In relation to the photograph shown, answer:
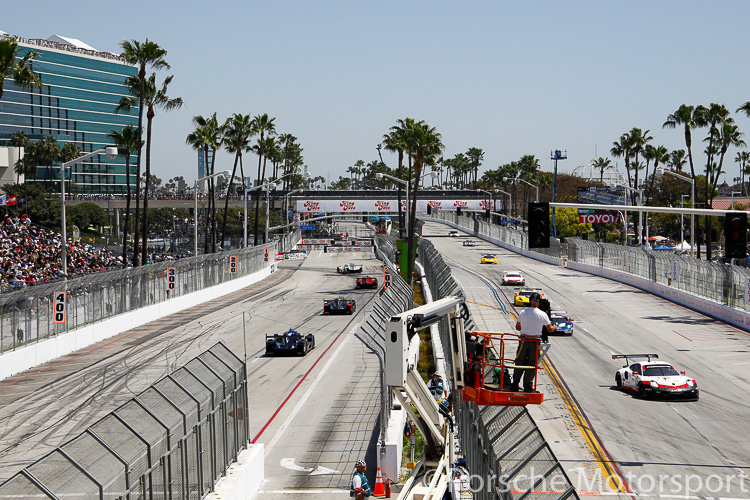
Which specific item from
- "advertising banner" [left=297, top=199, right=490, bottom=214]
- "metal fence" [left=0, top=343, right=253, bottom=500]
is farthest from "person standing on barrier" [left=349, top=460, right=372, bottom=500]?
"advertising banner" [left=297, top=199, right=490, bottom=214]

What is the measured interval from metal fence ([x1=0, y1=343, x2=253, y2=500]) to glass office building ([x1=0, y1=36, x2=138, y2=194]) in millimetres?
146776

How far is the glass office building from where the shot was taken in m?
160

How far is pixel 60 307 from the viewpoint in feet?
113

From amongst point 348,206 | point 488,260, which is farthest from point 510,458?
point 348,206

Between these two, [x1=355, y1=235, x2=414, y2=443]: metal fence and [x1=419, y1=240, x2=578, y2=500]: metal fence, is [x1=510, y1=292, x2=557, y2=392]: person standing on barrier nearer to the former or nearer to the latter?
[x1=419, y1=240, x2=578, y2=500]: metal fence

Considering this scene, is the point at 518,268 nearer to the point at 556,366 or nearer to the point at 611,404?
the point at 556,366

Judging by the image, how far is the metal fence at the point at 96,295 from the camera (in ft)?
101

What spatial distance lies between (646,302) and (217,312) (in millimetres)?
27920

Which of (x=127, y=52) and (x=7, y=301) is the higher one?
(x=127, y=52)

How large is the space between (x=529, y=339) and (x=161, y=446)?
6.94m

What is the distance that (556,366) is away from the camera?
33.3 m

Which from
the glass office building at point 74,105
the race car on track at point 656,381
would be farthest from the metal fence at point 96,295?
the glass office building at point 74,105

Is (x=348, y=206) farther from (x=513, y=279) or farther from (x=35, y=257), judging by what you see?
(x=35, y=257)

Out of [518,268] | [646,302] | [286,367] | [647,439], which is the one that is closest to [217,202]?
[518,268]
